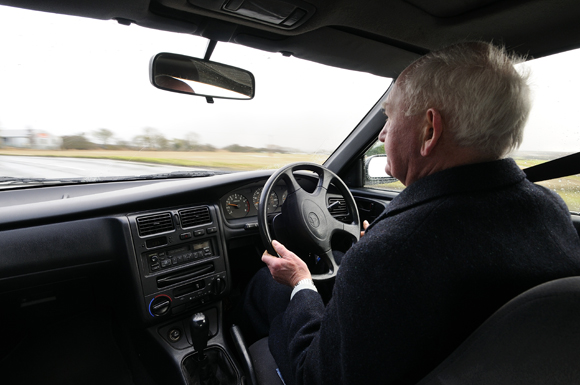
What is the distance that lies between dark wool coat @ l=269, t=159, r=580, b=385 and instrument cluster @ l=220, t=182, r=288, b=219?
1593 millimetres

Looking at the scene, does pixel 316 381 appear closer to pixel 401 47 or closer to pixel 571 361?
pixel 571 361

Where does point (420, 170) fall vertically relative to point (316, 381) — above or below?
above

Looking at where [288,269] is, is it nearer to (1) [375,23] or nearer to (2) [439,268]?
(2) [439,268]

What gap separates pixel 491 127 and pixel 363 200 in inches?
87.6

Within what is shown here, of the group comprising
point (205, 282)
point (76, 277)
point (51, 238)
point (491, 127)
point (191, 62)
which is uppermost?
point (191, 62)

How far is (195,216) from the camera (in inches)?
89.7

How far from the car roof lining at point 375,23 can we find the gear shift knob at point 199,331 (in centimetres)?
153

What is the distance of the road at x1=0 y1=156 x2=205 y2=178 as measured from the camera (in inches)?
76.9

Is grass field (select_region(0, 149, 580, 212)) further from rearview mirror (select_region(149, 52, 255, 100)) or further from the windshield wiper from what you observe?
rearview mirror (select_region(149, 52, 255, 100))

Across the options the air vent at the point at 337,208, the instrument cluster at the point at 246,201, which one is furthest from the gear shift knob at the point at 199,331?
the air vent at the point at 337,208

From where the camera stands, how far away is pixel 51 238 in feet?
6.16

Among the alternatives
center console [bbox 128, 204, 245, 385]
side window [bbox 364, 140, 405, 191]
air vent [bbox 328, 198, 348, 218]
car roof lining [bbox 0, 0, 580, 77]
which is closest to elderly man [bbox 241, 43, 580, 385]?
car roof lining [bbox 0, 0, 580, 77]

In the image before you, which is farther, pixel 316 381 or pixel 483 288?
pixel 316 381

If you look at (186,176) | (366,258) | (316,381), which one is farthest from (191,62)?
(316,381)
